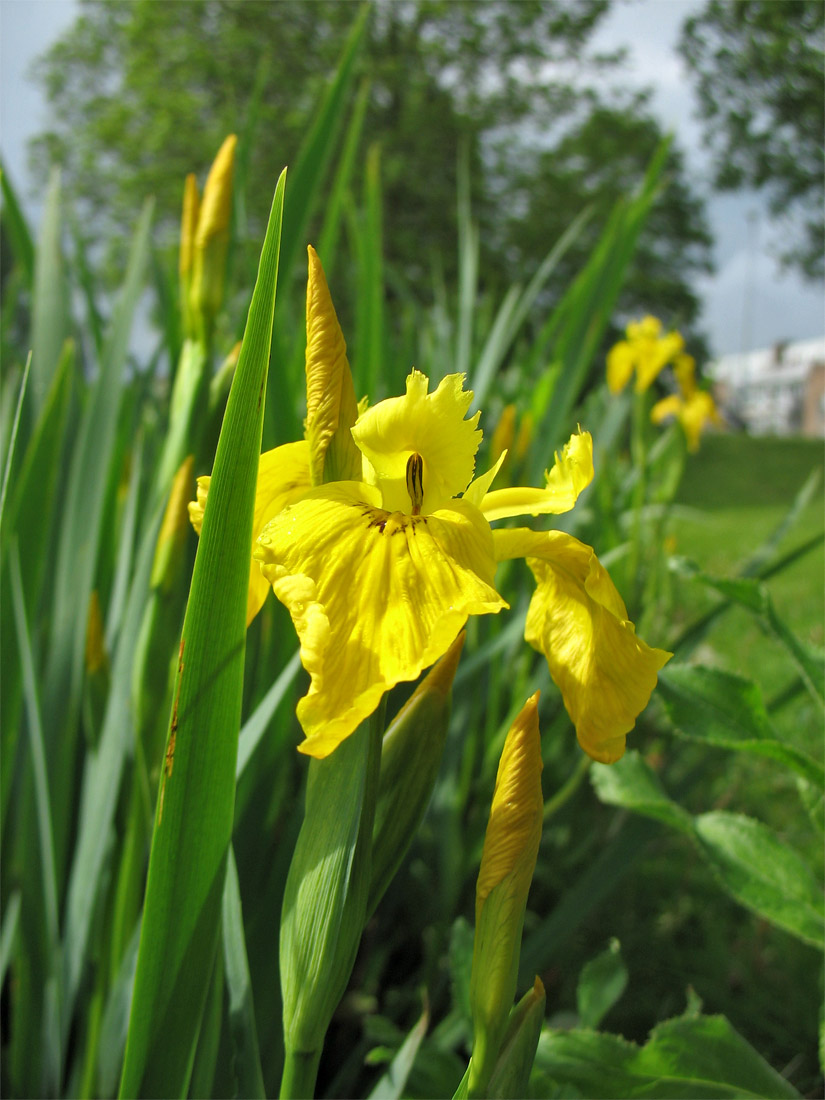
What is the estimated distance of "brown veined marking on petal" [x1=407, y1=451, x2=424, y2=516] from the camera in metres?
0.40

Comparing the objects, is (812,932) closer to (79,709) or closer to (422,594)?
(422,594)

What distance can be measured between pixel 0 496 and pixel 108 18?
1599 centimetres

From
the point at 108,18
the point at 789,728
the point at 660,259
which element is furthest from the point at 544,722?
the point at 108,18

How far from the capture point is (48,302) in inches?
36.4

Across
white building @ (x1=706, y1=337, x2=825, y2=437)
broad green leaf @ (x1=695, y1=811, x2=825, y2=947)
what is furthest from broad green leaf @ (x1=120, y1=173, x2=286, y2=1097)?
white building @ (x1=706, y1=337, x2=825, y2=437)

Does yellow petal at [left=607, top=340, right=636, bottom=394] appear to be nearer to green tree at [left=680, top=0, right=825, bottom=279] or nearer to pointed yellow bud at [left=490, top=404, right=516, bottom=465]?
pointed yellow bud at [left=490, top=404, right=516, bottom=465]

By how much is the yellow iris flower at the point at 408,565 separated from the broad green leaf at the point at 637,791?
0.33 meters

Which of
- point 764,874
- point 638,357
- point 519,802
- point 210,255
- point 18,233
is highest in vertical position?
point 638,357

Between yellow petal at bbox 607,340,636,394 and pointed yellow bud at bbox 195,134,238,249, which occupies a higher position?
yellow petal at bbox 607,340,636,394

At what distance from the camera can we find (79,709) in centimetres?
82

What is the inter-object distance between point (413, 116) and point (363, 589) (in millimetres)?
12429

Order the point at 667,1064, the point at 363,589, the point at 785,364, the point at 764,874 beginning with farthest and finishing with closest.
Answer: the point at 785,364 < the point at 764,874 < the point at 667,1064 < the point at 363,589

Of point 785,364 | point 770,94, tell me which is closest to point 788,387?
point 785,364

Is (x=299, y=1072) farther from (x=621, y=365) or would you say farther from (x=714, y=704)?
(x=621, y=365)
